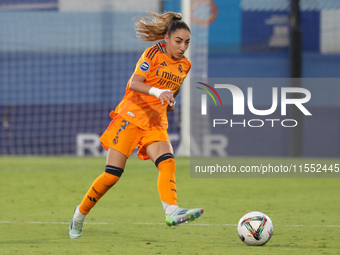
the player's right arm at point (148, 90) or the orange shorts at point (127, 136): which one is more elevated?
the player's right arm at point (148, 90)

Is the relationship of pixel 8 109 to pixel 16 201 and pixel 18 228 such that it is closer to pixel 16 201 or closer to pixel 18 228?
Answer: pixel 16 201

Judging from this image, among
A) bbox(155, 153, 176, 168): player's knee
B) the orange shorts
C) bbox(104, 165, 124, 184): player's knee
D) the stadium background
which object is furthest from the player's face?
the stadium background

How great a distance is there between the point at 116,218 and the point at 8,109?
10.0 m

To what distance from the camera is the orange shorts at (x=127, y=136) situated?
16.7ft

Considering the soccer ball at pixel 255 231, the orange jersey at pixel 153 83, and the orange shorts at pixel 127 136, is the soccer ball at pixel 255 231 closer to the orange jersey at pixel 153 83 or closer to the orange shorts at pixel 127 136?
the orange shorts at pixel 127 136

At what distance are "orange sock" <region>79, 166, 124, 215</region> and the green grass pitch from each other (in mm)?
293

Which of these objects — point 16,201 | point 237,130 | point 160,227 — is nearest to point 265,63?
point 237,130

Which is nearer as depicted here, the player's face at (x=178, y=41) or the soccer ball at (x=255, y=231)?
the soccer ball at (x=255, y=231)

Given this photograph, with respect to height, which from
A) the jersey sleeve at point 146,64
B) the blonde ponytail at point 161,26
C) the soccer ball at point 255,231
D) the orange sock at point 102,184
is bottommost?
the soccer ball at point 255,231

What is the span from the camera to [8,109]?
1558 centimetres

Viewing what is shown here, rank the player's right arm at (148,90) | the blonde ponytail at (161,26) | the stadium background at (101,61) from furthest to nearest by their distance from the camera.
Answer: the stadium background at (101,61), the blonde ponytail at (161,26), the player's right arm at (148,90)

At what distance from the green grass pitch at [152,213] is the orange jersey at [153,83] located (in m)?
1.03

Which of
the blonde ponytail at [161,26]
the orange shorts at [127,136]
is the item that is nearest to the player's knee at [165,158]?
the orange shorts at [127,136]

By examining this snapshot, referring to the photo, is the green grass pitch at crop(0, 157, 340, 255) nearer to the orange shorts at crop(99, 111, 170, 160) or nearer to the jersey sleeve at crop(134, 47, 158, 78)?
the orange shorts at crop(99, 111, 170, 160)
